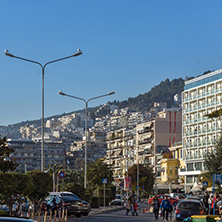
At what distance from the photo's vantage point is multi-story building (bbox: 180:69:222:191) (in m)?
110

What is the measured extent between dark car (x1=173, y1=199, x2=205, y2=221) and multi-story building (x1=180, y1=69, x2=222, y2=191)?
7658 centimetres

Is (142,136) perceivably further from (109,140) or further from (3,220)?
(3,220)

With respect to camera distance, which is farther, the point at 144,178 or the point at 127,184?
the point at 144,178

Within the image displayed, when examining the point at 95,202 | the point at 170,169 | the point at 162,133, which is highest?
the point at 162,133

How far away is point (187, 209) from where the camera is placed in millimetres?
32125

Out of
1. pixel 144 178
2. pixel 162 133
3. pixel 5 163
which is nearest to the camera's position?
pixel 5 163

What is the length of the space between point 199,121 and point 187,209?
277ft

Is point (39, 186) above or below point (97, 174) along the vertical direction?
below

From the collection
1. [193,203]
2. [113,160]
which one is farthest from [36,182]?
[113,160]

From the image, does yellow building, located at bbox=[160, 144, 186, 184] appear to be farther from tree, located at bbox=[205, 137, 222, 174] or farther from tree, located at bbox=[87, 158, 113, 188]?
tree, located at bbox=[205, 137, 222, 174]

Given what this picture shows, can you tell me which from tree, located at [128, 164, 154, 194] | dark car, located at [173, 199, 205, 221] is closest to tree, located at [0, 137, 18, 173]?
dark car, located at [173, 199, 205, 221]

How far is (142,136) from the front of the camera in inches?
6314

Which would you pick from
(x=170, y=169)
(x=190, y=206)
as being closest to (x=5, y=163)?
(x=190, y=206)

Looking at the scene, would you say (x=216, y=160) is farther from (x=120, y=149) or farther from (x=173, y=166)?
(x=120, y=149)
